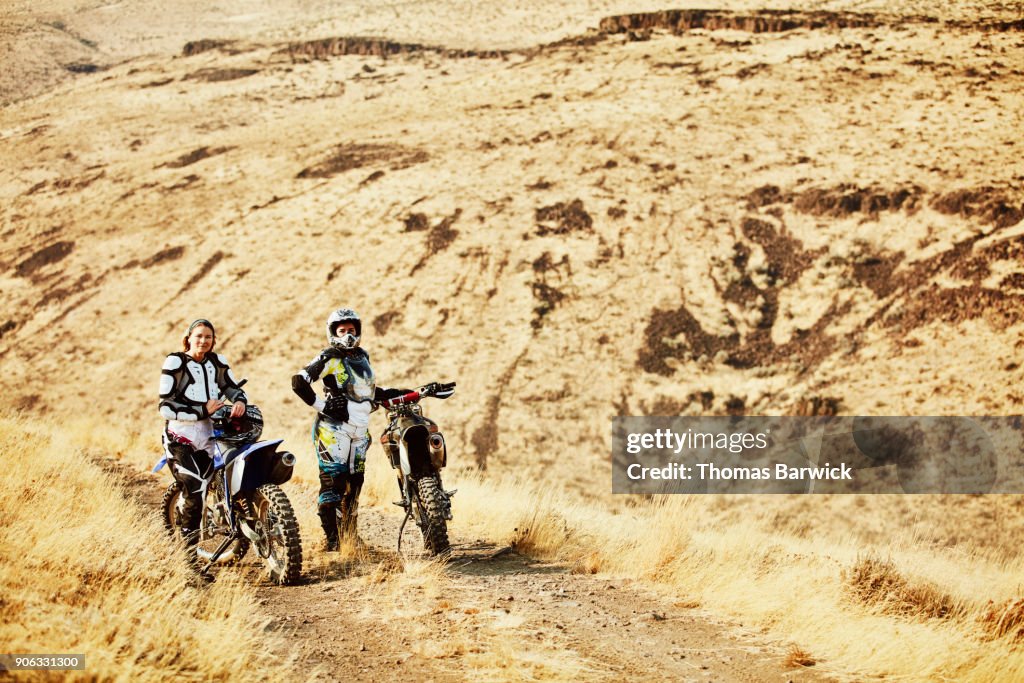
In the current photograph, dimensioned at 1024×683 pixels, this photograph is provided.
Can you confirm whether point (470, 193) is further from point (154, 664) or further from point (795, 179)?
point (154, 664)

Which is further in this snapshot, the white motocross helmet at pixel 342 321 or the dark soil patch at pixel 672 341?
the dark soil patch at pixel 672 341

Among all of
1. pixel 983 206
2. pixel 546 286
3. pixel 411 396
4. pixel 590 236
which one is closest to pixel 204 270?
pixel 546 286

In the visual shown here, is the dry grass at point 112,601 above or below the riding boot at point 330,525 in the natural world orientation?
above

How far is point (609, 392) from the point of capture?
2095cm

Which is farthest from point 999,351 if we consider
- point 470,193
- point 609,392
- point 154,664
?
point 154,664

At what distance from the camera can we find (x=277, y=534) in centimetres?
646

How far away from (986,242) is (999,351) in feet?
15.4

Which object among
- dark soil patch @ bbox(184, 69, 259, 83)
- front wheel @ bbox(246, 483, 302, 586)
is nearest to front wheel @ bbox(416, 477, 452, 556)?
front wheel @ bbox(246, 483, 302, 586)

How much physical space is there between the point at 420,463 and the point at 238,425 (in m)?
1.76

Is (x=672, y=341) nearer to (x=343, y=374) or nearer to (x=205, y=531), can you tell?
(x=343, y=374)

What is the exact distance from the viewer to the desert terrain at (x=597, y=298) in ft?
21.2

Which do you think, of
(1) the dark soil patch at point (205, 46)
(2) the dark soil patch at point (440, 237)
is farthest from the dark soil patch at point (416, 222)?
(1) the dark soil patch at point (205, 46)

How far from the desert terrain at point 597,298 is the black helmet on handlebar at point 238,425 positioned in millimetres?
1346

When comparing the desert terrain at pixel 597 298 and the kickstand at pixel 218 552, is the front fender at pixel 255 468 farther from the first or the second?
the desert terrain at pixel 597 298
